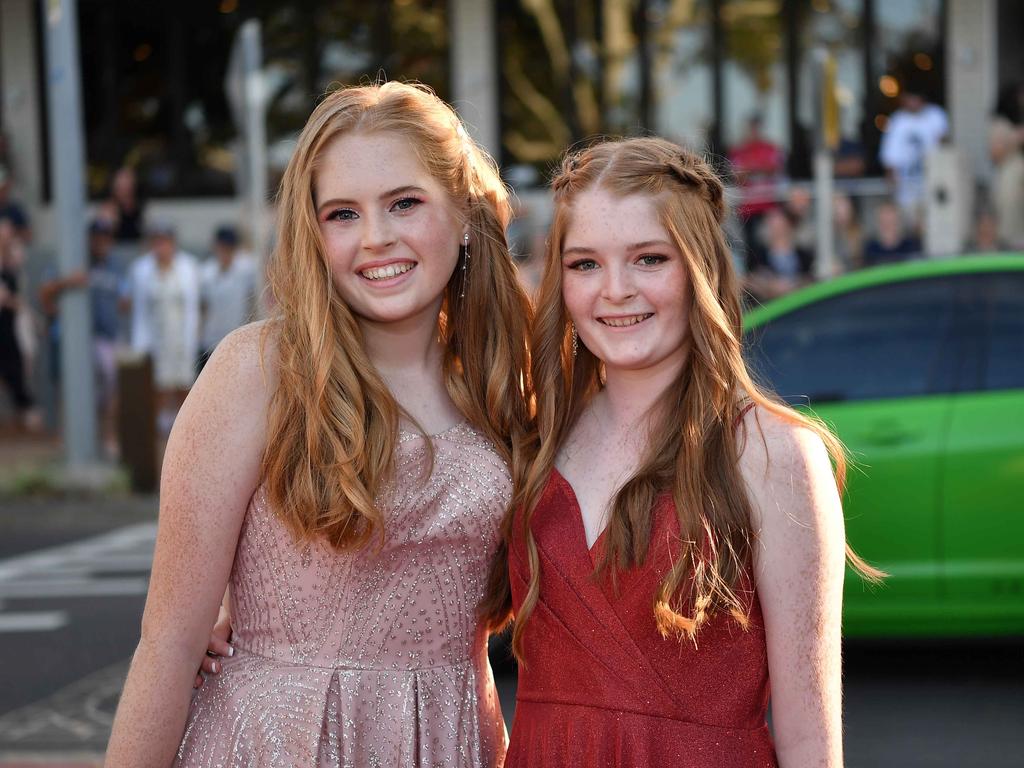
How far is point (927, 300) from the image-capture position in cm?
605

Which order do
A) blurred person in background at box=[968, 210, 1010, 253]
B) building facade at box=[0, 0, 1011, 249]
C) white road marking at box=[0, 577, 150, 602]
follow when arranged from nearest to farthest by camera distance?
white road marking at box=[0, 577, 150, 602] < blurred person in background at box=[968, 210, 1010, 253] < building facade at box=[0, 0, 1011, 249]

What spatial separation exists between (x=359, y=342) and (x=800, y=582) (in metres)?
0.86

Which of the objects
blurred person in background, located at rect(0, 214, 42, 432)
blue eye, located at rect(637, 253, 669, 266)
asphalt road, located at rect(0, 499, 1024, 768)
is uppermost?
blue eye, located at rect(637, 253, 669, 266)

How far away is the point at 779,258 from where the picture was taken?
40.8 ft

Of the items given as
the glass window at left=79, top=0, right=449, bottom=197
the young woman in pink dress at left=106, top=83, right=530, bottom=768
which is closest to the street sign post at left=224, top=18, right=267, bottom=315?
the glass window at left=79, top=0, right=449, bottom=197

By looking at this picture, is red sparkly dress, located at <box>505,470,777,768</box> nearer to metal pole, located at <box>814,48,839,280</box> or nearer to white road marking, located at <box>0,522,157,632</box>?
white road marking, located at <box>0,522,157,632</box>

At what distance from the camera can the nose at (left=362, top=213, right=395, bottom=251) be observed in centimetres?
255

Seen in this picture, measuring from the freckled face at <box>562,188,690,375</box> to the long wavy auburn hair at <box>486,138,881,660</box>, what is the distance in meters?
0.02

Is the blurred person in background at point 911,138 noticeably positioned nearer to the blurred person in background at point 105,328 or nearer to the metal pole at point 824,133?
the metal pole at point 824,133

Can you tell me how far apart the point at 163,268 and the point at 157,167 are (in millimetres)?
5533

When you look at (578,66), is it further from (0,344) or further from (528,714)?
(528,714)

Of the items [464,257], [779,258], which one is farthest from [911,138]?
[464,257]

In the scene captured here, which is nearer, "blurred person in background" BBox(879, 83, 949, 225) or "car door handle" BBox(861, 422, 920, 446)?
"car door handle" BBox(861, 422, 920, 446)

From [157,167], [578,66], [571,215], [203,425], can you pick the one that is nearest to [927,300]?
[571,215]
